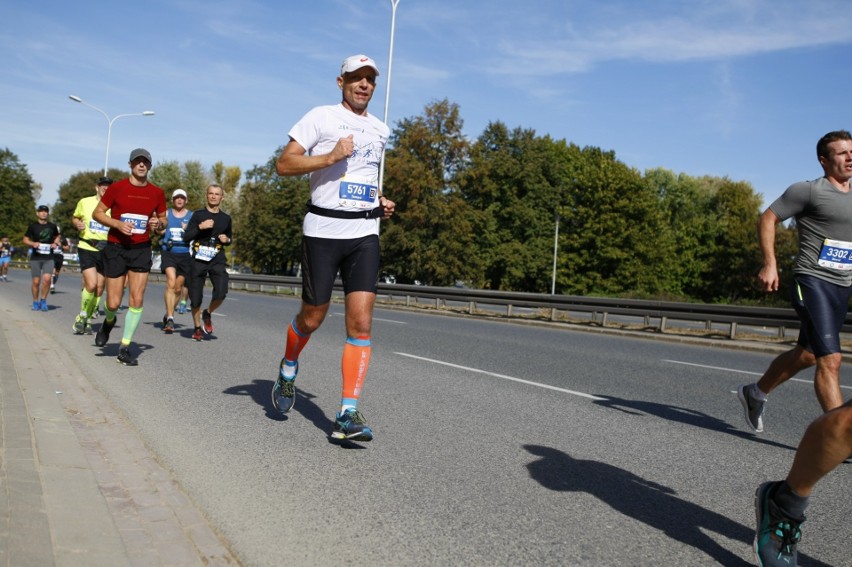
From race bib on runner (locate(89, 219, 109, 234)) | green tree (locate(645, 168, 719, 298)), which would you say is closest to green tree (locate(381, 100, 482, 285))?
green tree (locate(645, 168, 719, 298))

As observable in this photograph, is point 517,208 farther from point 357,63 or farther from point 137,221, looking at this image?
point 357,63

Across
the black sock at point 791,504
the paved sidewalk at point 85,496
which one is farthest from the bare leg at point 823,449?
the paved sidewalk at point 85,496

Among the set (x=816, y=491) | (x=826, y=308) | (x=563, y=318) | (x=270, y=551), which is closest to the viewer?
(x=270, y=551)

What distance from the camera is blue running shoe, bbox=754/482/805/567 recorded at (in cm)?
300

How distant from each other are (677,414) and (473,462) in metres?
2.94

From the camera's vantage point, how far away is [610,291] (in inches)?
2354

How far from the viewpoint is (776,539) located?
3006 mm

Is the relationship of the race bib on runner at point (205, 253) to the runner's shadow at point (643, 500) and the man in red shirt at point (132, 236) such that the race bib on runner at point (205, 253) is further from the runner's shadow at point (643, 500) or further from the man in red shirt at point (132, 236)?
the runner's shadow at point (643, 500)

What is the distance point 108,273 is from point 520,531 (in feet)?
21.1

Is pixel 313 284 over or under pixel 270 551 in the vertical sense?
over

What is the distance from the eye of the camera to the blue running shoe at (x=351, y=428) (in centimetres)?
493

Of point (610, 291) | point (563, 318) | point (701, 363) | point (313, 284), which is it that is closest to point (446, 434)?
point (313, 284)

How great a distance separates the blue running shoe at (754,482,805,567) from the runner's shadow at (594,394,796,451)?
119 inches

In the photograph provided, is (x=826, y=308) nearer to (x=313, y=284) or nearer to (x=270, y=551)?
(x=313, y=284)
